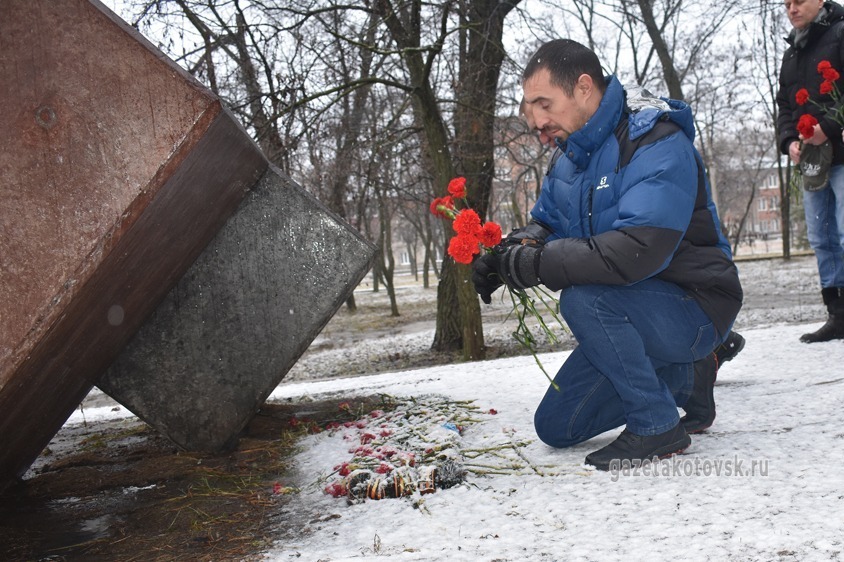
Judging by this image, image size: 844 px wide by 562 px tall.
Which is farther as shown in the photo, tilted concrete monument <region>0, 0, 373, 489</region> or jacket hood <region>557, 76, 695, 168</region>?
jacket hood <region>557, 76, 695, 168</region>

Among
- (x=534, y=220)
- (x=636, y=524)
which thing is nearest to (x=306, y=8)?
(x=534, y=220)

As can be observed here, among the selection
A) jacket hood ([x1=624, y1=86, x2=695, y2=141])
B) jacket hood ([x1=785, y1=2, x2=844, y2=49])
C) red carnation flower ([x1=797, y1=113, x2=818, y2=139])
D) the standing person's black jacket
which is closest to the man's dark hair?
jacket hood ([x1=624, y1=86, x2=695, y2=141])

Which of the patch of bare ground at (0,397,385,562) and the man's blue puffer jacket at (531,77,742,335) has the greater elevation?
the man's blue puffer jacket at (531,77,742,335)

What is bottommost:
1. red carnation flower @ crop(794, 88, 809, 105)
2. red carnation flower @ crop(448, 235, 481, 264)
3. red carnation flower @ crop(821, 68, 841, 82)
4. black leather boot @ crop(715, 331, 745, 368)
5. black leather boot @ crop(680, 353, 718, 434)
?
black leather boot @ crop(680, 353, 718, 434)

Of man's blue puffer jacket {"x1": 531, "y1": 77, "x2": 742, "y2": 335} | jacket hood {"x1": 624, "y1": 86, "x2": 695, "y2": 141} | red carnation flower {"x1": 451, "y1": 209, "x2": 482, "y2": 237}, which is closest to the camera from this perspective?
man's blue puffer jacket {"x1": 531, "y1": 77, "x2": 742, "y2": 335}

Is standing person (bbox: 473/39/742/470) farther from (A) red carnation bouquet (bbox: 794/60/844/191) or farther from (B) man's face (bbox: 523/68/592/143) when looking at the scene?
(A) red carnation bouquet (bbox: 794/60/844/191)

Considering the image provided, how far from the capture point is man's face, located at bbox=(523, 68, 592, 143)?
2.46 m

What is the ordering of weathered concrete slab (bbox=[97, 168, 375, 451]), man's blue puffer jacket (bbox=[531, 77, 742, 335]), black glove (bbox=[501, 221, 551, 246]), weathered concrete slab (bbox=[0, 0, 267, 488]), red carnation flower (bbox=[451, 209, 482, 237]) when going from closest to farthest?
weathered concrete slab (bbox=[0, 0, 267, 488]) < man's blue puffer jacket (bbox=[531, 77, 742, 335]) < red carnation flower (bbox=[451, 209, 482, 237]) < black glove (bbox=[501, 221, 551, 246]) < weathered concrete slab (bbox=[97, 168, 375, 451])

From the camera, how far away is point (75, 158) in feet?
6.44

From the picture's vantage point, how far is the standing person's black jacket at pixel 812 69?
399cm

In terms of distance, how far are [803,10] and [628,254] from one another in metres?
2.79

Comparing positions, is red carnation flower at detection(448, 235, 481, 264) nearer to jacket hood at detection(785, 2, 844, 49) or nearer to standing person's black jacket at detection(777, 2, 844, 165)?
standing person's black jacket at detection(777, 2, 844, 165)

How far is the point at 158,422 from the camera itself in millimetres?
3068

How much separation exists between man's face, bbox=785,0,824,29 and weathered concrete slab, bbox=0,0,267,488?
11.2 feet
